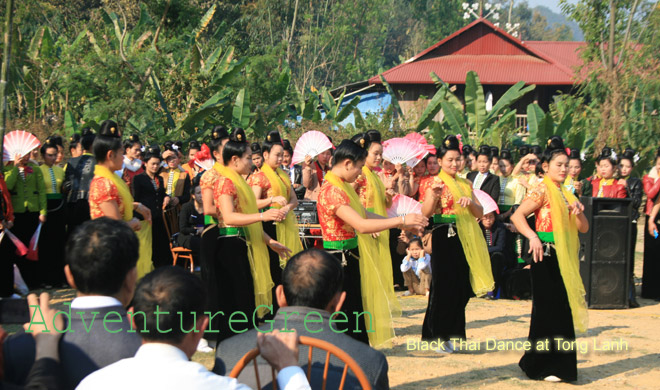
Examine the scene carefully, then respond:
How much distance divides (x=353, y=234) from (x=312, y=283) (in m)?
2.67

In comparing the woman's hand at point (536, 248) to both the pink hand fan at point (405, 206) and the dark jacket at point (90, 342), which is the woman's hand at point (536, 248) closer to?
the pink hand fan at point (405, 206)

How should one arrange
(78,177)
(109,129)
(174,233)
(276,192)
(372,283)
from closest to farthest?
(372,283), (109,129), (276,192), (78,177), (174,233)

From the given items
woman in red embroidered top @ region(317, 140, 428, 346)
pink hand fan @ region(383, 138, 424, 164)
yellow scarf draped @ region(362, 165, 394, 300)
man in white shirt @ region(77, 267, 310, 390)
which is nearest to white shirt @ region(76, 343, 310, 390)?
man in white shirt @ region(77, 267, 310, 390)

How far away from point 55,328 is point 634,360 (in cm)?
590

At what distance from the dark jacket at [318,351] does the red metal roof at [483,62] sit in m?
28.0

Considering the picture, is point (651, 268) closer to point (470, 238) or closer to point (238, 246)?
point (470, 238)

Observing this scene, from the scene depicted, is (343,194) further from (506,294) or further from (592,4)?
(592,4)

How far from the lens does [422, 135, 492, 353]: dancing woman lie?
6738mm

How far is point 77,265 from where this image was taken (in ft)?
9.50

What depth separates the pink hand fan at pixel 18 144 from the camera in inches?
353

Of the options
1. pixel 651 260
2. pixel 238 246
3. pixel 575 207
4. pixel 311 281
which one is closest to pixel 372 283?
pixel 238 246

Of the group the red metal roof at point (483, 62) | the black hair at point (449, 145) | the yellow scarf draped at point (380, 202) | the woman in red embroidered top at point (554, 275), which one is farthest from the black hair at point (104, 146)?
the red metal roof at point (483, 62)

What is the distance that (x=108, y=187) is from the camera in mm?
5289

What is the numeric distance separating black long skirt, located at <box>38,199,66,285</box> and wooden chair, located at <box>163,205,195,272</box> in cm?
143
